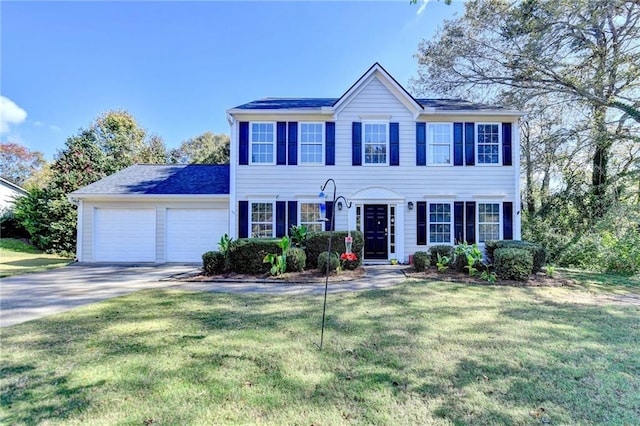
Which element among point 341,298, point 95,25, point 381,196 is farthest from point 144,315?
point 95,25

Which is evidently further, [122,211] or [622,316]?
[122,211]

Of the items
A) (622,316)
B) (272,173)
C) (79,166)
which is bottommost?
(622,316)

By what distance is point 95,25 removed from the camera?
460 inches

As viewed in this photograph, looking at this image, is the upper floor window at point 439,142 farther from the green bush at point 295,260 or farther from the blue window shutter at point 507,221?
the green bush at point 295,260

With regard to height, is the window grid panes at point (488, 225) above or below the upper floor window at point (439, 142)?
below

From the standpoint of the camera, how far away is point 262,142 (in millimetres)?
11617

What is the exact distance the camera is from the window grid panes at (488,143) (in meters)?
11.7

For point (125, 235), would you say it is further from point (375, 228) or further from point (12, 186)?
point (12, 186)

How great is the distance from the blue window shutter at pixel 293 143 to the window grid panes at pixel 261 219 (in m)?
1.94

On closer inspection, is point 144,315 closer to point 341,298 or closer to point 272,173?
point 341,298

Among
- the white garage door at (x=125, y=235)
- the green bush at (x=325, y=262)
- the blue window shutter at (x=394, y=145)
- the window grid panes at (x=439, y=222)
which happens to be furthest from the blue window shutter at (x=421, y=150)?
the white garage door at (x=125, y=235)

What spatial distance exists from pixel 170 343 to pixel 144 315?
1.65 meters

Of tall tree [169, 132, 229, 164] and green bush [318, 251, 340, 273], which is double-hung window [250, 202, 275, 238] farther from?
tall tree [169, 132, 229, 164]

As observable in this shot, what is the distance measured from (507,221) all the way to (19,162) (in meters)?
48.6
